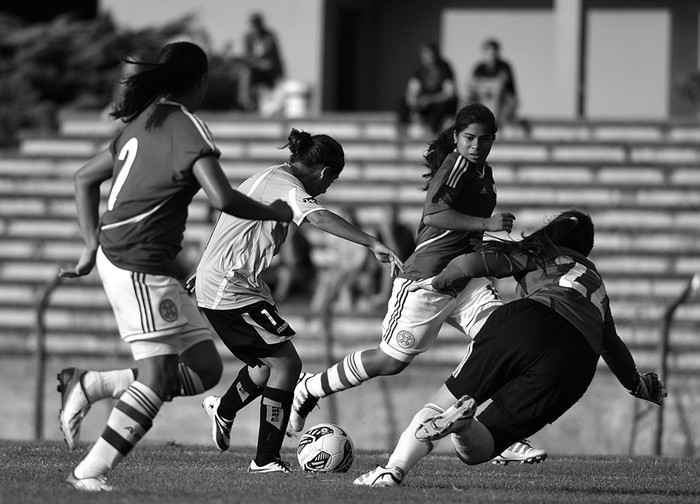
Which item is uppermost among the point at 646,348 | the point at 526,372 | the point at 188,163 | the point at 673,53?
the point at 673,53

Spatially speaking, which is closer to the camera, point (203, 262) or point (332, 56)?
point (203, 262)

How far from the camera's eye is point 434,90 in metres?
18.5

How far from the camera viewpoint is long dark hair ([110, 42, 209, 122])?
578 cm

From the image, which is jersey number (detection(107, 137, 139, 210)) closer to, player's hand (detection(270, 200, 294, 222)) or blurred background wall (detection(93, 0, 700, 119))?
player's hand (detection(270, 200, 294, 222))

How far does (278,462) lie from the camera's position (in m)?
7.06

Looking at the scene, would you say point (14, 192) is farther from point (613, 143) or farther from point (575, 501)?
point (575, 501)

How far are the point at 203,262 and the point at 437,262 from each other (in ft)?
4.64

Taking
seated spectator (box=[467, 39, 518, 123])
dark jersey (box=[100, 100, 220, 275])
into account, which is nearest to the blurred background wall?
seated spectator (box=[467, 39, 518, 123])

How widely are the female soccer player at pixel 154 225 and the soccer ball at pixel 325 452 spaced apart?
1483 millimetres

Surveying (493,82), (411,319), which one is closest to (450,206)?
(411,319)

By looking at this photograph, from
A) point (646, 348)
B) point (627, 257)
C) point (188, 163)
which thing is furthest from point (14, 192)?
point (188, 163)

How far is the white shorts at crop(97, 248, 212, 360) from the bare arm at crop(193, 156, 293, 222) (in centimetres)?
45

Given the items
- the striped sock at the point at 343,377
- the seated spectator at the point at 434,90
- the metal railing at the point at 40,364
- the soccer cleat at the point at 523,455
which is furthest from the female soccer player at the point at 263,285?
the seated spectator at the point at 434,90

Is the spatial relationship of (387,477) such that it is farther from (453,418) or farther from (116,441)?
(116,441)
